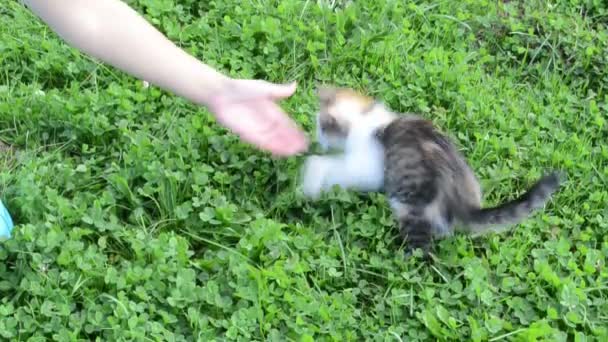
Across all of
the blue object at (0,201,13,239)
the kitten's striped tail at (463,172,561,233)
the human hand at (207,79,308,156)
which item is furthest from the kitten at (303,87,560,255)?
the blue object at (0,201,13,239)

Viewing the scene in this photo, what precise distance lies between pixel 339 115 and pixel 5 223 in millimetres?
1192

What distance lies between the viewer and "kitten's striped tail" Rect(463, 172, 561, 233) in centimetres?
297

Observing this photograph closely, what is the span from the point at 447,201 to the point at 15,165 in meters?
1.55

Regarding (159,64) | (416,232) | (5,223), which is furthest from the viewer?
(416,232)

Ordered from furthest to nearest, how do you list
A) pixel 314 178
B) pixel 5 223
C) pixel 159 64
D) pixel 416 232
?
pixel 314 178 → pixel 416 232 → pixel 5 223 → pixel 159 64

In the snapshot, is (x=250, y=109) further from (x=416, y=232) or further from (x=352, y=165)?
(x=416, y=232)

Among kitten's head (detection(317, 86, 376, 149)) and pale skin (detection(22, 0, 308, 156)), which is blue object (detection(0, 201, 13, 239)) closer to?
pale skin (detection(22, 0, 308, 156))

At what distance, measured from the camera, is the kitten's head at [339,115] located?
3113mm

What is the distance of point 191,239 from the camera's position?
2.98 m

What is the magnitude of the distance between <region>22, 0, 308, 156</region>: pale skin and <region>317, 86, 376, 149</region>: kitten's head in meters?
0.58

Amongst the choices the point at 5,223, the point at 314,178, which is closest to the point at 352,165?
the point at 314,178

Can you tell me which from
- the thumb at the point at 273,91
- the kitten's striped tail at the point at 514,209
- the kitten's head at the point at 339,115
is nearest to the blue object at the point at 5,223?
the thumb at the point at 273,91

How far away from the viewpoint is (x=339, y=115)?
3.13 metres

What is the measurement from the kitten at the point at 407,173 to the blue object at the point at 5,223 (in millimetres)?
1005
